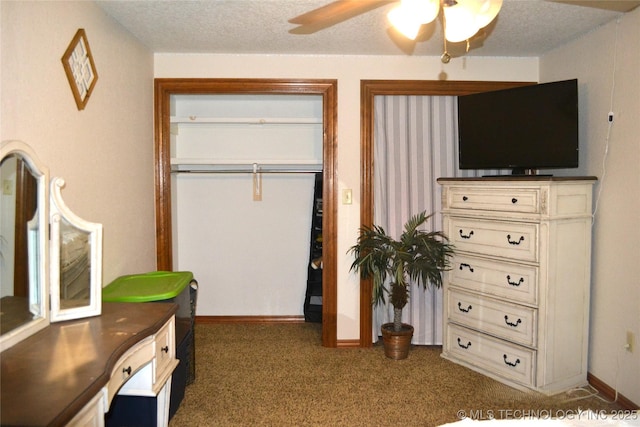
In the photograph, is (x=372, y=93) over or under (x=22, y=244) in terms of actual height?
over

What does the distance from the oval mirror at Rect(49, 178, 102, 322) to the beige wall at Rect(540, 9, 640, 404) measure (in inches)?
110

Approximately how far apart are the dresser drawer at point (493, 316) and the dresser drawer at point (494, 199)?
23.6 inches

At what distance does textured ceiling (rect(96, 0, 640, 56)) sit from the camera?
2723 mm

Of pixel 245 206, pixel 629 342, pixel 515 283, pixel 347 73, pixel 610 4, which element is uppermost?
pixel 610 4

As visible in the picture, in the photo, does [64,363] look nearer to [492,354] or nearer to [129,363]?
[129,363]

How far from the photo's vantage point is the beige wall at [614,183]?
277cm

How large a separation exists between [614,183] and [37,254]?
9.96 feet

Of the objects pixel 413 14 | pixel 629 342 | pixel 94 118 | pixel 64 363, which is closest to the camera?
pixel 64 363

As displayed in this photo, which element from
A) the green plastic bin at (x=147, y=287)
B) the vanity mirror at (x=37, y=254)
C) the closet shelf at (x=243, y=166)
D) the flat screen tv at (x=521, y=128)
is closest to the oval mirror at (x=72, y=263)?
the vanity mirror at (x=37, y=254)

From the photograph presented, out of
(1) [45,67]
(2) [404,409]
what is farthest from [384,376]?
(1) [45,67]

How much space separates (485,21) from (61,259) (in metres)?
1.83

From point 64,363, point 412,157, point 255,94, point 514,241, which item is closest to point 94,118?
point 255,94

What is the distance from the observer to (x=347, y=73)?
3717 mm

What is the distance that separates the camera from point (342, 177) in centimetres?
375
